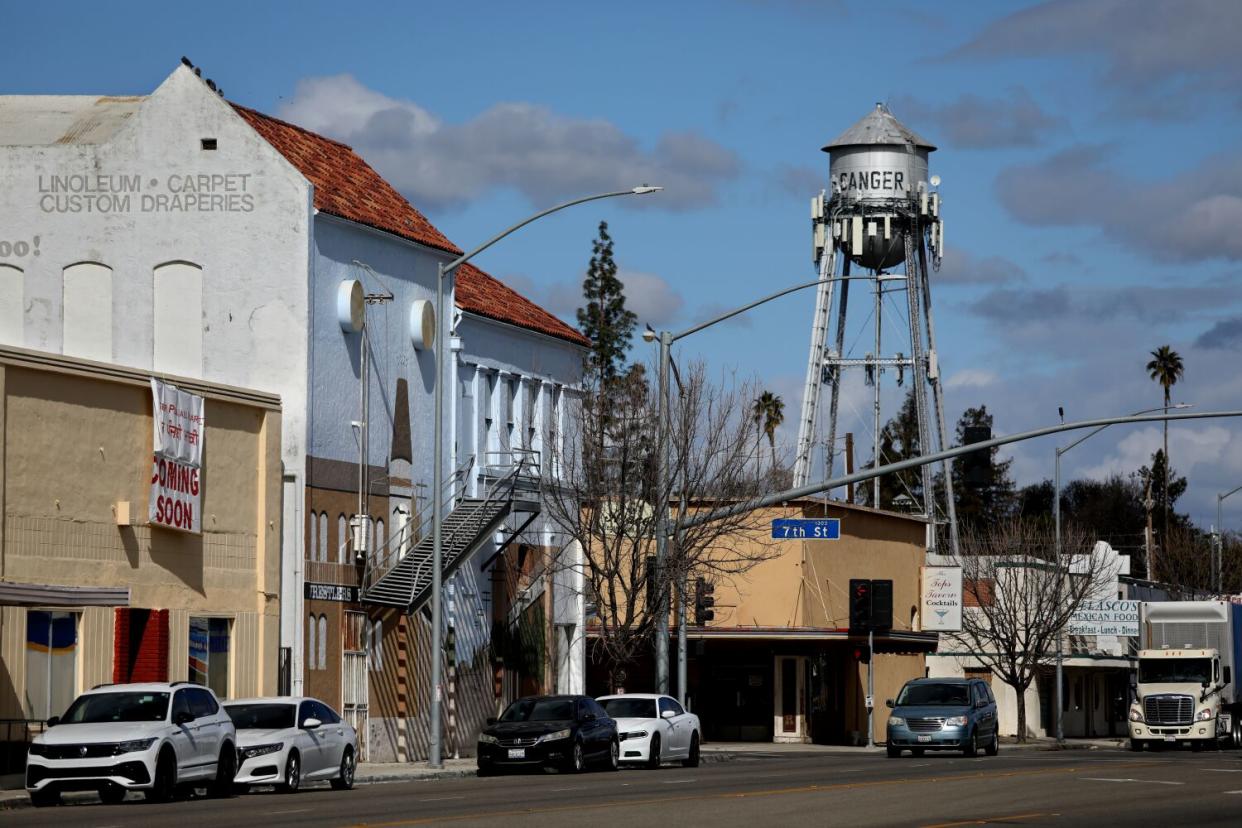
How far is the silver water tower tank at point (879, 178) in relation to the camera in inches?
2655

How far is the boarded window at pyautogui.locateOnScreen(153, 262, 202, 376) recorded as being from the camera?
40656mm

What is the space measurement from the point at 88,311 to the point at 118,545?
810 centimetres

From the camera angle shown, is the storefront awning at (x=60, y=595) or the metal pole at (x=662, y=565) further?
the metal pole at (x=662, y=565)

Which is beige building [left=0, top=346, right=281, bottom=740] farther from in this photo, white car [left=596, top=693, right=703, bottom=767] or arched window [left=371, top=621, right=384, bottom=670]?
white car [left=596, top=693, right=703, bottom=767]

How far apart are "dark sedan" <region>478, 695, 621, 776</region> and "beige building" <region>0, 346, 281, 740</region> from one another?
4649mm

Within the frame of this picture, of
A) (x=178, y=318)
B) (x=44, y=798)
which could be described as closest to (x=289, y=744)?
(x=44, y=798)

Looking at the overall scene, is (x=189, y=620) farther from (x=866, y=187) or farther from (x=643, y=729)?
(x=866, y=187)

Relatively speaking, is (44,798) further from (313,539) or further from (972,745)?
(972,745)

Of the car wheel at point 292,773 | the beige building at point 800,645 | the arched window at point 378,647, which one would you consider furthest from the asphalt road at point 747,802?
the beige building at point 800,645

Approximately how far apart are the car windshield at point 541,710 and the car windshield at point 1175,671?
2596 cm

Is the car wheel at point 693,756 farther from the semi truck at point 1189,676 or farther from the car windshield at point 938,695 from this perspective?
the semi truck at point 1189,676

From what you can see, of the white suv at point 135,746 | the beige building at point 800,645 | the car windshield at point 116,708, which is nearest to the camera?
the white suv at point 135,746

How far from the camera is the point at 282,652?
128ft

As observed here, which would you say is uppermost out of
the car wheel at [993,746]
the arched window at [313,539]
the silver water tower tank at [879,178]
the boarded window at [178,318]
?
the silver water tower tank at [879,178]
